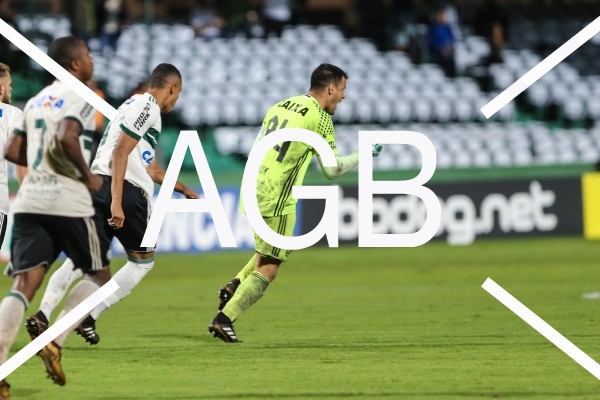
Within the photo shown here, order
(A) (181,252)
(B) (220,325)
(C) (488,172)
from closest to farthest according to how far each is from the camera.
A: (B) (220,325) < (A) (181,252) < (C) (488,172)

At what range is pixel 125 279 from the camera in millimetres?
8758

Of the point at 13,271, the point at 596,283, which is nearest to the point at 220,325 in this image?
the point at 13,271

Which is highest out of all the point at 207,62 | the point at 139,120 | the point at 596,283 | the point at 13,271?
the point at 207,62

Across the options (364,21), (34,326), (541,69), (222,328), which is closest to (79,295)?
(34,326)

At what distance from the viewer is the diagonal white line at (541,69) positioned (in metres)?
23.4

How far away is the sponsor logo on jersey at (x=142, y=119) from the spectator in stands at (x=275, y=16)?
1654cm

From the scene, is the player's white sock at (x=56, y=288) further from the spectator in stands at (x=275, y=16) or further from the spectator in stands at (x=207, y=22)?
the spectator in stands at (x=275, y=16)

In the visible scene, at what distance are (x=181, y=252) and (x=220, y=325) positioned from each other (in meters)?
9.67

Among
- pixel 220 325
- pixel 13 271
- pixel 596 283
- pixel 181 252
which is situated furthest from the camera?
pixel 181 252

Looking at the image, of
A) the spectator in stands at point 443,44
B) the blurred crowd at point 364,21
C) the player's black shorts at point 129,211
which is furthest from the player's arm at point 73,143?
the spectator in stands at point 443,44

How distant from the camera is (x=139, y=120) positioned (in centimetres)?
813

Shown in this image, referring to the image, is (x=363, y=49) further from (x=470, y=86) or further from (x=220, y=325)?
(x=220, y=325)

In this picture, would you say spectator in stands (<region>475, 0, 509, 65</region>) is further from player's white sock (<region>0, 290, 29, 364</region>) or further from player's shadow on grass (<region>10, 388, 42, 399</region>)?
player's white sock (<region>0, 290, 29, 364</region>)

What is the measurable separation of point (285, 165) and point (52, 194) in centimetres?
299
